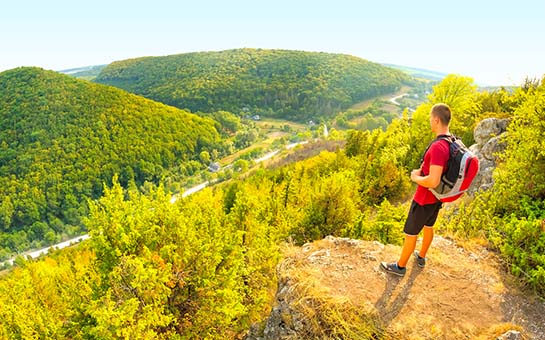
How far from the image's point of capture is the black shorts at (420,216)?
6523 millimetres

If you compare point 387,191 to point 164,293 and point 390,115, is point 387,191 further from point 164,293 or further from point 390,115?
point 390,115

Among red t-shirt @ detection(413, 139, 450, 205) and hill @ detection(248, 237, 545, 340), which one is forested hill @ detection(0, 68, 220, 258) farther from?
red t-shirt @ detection(413, 139, 450, 205)

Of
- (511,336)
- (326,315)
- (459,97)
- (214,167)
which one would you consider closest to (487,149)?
(511,336)

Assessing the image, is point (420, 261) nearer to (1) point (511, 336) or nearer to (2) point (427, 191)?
(2) point (427, 191)

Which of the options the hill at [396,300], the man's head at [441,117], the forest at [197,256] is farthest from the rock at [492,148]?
the man's head at [441,117]

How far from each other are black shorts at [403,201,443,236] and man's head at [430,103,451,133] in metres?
1.58

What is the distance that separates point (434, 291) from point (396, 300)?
38.0 inches

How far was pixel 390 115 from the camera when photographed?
151 m

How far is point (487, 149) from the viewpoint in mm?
17656

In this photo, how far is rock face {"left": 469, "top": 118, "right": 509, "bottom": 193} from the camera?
15587 mm

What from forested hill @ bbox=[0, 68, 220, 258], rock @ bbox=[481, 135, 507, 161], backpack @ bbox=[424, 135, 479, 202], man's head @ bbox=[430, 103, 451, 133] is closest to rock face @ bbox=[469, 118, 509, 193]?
rock @ bbox=[481, 135, 507, 161]

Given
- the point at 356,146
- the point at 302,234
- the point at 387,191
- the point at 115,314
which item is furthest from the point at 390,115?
the point at 115,314

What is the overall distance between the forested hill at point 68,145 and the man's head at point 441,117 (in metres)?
85.1

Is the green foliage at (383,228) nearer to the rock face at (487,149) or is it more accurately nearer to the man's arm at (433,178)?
the rock face at (487,149)
